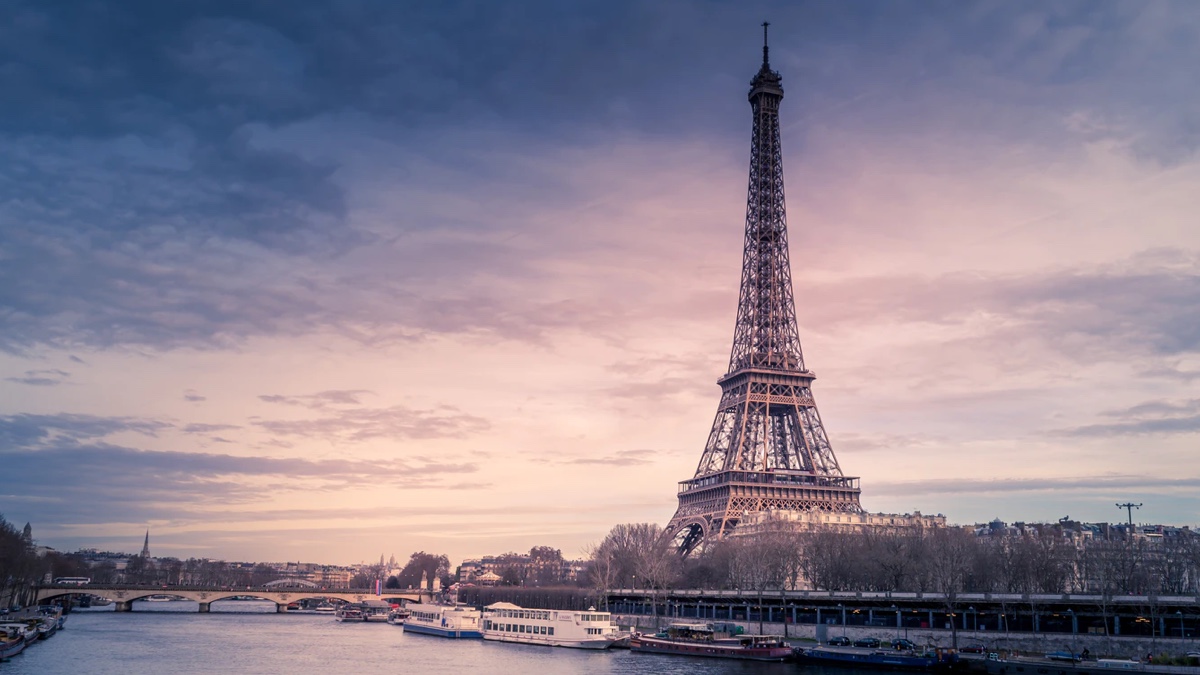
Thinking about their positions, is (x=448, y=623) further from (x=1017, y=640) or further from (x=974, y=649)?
(x=1017, y=640)

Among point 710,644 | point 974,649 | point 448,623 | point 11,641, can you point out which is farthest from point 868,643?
point 11,641

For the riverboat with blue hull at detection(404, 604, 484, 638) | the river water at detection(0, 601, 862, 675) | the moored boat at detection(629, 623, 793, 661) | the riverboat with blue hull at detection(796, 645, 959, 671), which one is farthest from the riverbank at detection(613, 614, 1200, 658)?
the riverboat with blue hull at detection(404, 604, 484, 638)

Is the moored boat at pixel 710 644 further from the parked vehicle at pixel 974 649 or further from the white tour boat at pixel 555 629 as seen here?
the parked vehicle at pixel 974 649

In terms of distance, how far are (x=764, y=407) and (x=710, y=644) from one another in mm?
57627

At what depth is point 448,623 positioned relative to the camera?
111438mm

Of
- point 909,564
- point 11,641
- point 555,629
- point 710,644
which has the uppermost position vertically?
point 909,564

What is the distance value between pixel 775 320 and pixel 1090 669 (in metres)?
86.3

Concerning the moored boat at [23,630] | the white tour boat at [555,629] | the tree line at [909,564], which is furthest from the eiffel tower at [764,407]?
the moored boat at [23,630]

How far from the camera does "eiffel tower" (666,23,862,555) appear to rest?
435 ft

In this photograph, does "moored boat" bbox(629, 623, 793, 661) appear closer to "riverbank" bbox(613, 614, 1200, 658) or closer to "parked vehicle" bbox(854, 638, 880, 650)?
"parked vehicle" bbox(854, 638, 880, 650)

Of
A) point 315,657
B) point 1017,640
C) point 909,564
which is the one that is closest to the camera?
point 1017,640

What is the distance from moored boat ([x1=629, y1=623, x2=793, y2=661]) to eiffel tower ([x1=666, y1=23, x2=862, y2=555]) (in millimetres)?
37234

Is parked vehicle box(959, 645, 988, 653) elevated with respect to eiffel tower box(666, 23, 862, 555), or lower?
lower

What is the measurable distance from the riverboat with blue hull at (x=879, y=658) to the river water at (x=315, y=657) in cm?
353
